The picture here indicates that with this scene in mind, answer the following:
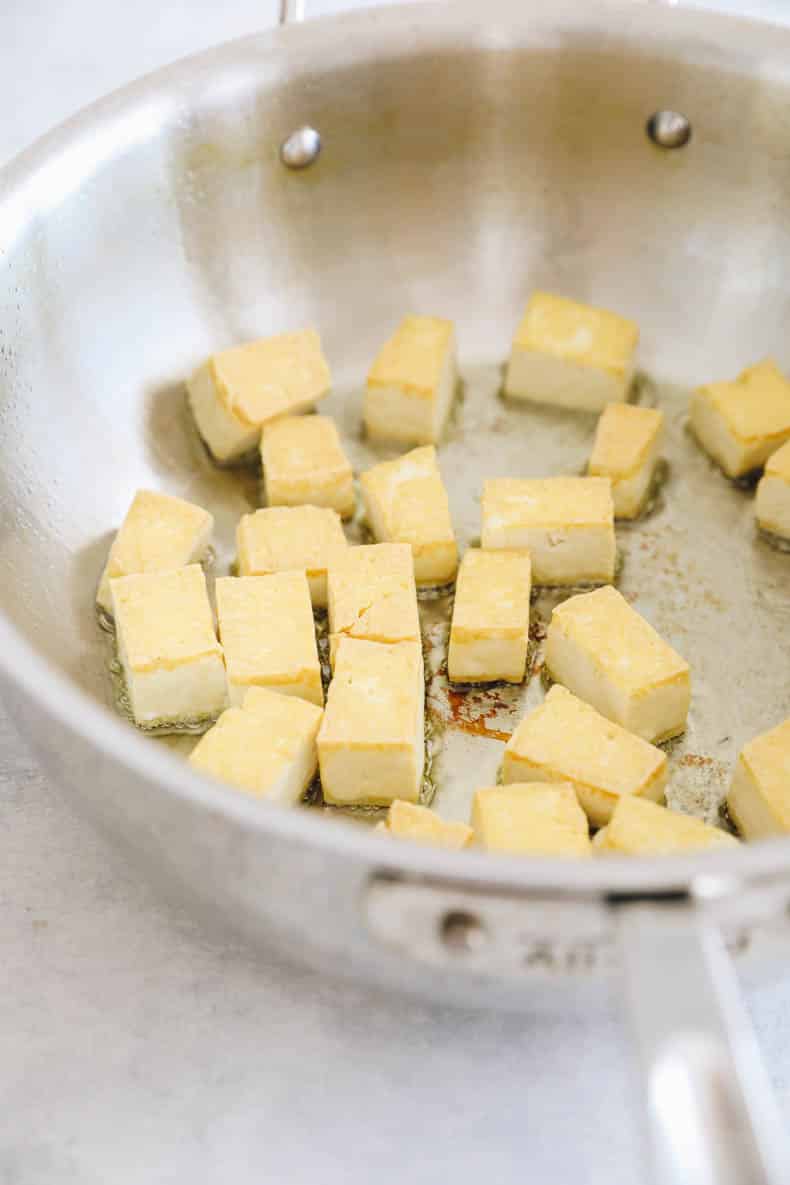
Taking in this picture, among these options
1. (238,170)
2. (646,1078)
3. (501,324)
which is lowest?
(646,1078)

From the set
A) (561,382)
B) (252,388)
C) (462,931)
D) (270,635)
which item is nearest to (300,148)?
(252,388)

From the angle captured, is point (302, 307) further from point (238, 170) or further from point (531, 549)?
point (531, 549)

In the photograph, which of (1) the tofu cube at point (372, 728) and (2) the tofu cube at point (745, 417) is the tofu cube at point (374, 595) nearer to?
(1) the tofu cube at point (372, 728)

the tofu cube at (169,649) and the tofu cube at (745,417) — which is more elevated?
the tofu cube at (745,417)

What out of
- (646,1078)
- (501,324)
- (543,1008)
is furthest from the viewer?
(501,324)

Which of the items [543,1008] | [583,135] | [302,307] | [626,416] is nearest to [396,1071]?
[543,1008]

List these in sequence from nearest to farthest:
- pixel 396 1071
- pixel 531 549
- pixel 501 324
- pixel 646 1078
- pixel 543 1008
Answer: pixel 646 1078
pixel 543 1008
pixel 396 1071
pixel 531 549
pixel 501 324

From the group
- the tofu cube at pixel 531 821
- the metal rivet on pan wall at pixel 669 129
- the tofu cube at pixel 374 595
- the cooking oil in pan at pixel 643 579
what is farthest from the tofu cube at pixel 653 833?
the metal rivet on pan wall at pixel 669 129
